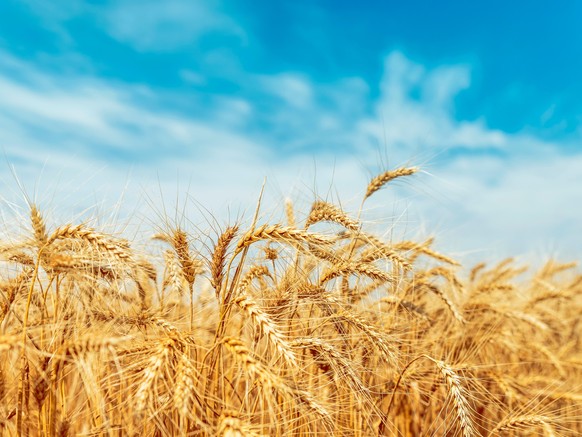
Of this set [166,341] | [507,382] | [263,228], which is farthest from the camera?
[507,382]

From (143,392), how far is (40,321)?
0.93m

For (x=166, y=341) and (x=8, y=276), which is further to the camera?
(x=8, y=276)

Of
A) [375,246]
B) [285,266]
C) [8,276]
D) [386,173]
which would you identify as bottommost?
[8,276]

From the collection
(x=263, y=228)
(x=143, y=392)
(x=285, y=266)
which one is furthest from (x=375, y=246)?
(x=143, y=392)

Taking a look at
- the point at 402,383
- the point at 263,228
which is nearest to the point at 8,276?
the point at 263,228

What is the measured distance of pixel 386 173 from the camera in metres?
3.46

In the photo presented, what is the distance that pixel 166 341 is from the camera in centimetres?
194

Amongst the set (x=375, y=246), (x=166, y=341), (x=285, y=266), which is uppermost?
(x=375, y=246)

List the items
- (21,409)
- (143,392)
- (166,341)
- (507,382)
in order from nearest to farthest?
(143,392) → (166,341) → (21,409) → (507,382)

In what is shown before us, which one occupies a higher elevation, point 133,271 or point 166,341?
point 133,271

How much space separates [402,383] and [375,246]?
0.92 m

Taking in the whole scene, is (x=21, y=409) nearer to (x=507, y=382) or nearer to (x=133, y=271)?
(x=133, y=271)

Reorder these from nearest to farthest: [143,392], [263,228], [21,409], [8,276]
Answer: [143,392], [21,409], [263,228], [8,276]

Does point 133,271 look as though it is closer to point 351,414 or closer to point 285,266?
point 285,266
